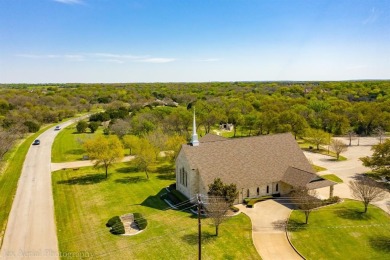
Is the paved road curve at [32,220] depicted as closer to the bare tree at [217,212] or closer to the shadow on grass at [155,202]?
the shadow on grass at [155,202]

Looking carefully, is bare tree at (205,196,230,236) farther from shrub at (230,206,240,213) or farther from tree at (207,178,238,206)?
shrub at (230,206,240,213)

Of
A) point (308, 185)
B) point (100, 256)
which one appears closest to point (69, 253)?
point (100, 256)

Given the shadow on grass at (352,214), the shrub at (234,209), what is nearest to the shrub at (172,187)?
the shrub at (234,209)

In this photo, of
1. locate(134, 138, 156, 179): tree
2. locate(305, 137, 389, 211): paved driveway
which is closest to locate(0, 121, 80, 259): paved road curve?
locate(134, 138, 156, 179): tree

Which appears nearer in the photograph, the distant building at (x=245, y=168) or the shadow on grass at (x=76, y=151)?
the distant building at (x=245, y=168)

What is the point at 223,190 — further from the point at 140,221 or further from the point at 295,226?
the point at 140,221

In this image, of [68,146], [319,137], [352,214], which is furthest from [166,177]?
[319,137]

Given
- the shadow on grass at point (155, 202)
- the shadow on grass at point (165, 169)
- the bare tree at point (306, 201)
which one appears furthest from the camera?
the shadow on grass at point (165, 169)
